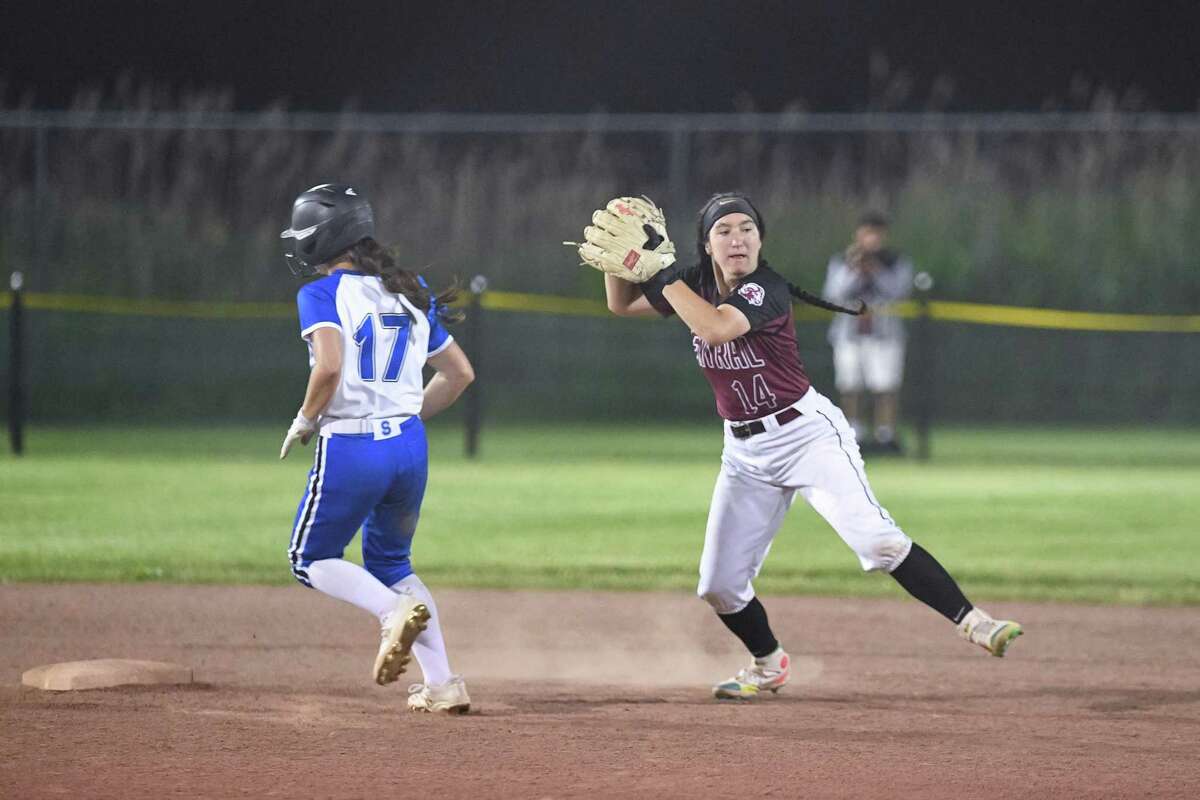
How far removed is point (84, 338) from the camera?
63.5 feet

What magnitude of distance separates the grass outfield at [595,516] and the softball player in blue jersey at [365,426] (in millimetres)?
3339

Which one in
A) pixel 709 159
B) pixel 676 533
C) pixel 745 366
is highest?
pixel 709 159

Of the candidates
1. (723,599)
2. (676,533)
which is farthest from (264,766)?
(676,533)

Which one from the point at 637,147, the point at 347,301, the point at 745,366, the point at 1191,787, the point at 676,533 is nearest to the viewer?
the point at 1191,787

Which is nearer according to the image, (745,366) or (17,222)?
(745,366)

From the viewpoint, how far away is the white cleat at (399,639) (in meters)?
5.41

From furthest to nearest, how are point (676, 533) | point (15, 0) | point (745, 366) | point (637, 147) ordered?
point (15, 0) → point (637, 147) → point (676, 533) → point (745, 366)

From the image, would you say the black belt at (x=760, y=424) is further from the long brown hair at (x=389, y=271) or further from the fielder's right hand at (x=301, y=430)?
the fielder's right hand at (x=301, y=430)

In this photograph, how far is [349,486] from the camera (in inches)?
220

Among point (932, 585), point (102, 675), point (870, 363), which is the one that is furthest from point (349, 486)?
point (870, 363)

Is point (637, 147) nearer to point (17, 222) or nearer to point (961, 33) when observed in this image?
point (17, 222)

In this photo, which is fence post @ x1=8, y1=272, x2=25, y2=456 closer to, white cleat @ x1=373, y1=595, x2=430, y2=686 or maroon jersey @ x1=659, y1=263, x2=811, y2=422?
maroon jersey @ x1=659, y1=263, x2=811, y2=422

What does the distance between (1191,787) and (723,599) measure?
1.85 meters

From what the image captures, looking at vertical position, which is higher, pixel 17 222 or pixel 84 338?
pixel 17 222
